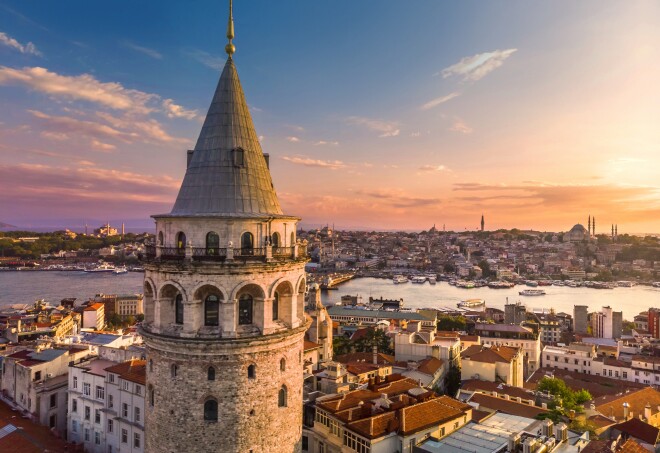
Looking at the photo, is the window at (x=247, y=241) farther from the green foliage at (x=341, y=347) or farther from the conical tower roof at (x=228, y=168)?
the green foliage at (x=341, y=347)

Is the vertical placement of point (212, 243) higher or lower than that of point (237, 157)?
lower

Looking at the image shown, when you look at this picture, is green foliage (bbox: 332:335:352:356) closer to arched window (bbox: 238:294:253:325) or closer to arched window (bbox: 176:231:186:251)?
arched window (bbox: 238:294:253:325)

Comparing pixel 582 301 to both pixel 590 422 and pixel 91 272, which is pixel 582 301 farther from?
pixel 91 272

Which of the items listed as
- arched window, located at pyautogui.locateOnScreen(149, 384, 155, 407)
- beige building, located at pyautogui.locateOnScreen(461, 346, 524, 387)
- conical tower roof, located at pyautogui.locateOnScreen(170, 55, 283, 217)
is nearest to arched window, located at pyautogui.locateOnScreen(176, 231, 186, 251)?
conical tower roof, located at pyautogui.locateOnScreen(170, 55, 283, 217)

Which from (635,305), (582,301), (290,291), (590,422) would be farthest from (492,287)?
(290,291)

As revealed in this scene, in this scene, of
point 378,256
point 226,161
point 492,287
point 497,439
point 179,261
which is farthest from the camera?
point 378,256

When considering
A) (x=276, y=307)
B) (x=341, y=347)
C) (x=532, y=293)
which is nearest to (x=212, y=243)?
(x=276, y=307)

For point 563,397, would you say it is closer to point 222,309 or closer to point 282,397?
point 282,397

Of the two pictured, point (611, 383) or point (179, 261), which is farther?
point (611, 383)
